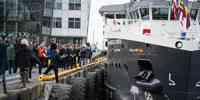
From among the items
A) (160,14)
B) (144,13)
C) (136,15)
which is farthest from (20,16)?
(160,14)

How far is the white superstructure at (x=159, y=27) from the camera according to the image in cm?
1708

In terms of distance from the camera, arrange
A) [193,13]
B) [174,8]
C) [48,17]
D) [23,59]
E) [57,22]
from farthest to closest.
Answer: [57,22], [48,17], [23,59], [193,13], [174,8]

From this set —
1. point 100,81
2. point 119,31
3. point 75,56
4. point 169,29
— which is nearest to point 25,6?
point 75,56

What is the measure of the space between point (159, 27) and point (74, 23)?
58.1 m

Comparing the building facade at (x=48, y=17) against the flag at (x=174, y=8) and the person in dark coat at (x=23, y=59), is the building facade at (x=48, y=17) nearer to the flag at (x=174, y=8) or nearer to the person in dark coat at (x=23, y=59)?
the person in dark coat at (x=23, y=59)

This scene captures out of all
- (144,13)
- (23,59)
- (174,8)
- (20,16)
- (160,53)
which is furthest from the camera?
(20,16)

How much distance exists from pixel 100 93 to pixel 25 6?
3205 centimetres

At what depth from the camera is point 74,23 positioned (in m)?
75.8

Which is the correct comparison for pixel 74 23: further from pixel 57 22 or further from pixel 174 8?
pixel 174 8

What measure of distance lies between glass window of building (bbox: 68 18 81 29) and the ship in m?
54.5

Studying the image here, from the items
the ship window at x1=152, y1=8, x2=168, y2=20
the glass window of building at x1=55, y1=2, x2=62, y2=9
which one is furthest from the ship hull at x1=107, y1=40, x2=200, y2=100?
the glass window of building at x1=55, y1=2, x2=62, y2=9

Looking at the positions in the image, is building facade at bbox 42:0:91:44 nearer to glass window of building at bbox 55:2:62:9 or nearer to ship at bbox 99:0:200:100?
glass window of building at bbox 55:2:62:9

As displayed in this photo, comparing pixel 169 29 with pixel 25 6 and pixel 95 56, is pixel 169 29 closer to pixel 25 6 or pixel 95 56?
pixel 95 56

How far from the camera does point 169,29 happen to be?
1766 centimetres
